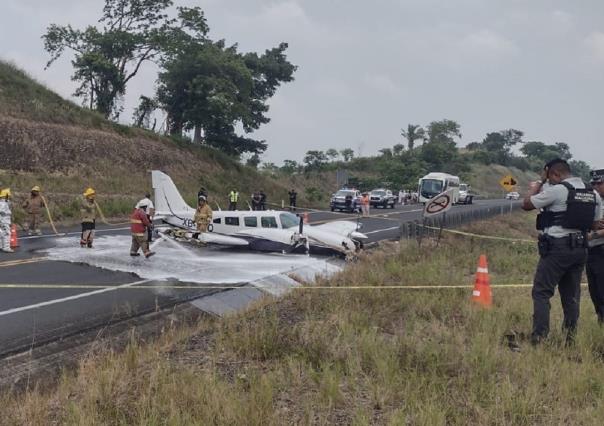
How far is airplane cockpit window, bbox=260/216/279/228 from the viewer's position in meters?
16.0

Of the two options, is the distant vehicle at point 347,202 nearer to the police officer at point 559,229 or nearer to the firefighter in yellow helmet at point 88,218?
the firefighter in yellow helmet at point 88,218

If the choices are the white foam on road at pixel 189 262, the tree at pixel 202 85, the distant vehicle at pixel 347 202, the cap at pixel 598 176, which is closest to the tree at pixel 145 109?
the tree at pixel 202 85

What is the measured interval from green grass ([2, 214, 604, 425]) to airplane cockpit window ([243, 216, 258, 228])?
7903 mm

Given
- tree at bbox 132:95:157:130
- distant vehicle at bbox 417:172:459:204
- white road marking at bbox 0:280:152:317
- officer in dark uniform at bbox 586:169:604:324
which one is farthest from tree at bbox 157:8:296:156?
officer in dark uniform at bbox 586:169:604:324

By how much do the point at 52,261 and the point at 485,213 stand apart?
25680 mm

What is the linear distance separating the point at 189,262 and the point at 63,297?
448cm

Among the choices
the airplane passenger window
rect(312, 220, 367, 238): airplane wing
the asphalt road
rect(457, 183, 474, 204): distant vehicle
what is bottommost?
the asphalt road

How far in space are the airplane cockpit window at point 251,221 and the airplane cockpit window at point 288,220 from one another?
0.75m

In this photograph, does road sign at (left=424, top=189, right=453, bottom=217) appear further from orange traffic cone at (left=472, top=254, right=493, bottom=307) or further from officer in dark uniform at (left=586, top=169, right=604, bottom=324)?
officer in dark uniform at (left=586, top=169, right=604, bottom=324)

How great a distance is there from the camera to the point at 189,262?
13.9 metres

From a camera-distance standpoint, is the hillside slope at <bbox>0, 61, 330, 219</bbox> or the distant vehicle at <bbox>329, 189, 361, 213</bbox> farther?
the distant vehicle at <bbox>329, 189, 361, 213</bbox>

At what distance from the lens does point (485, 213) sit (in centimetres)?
3244

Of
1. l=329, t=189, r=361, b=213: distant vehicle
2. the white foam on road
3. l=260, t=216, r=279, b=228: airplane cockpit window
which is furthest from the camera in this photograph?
l=329, t=189, r=361, b=213: distant vehicle

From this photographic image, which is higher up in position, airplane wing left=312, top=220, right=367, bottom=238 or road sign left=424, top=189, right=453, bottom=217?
road sign left=424, top=189, right=453, bottom=217
